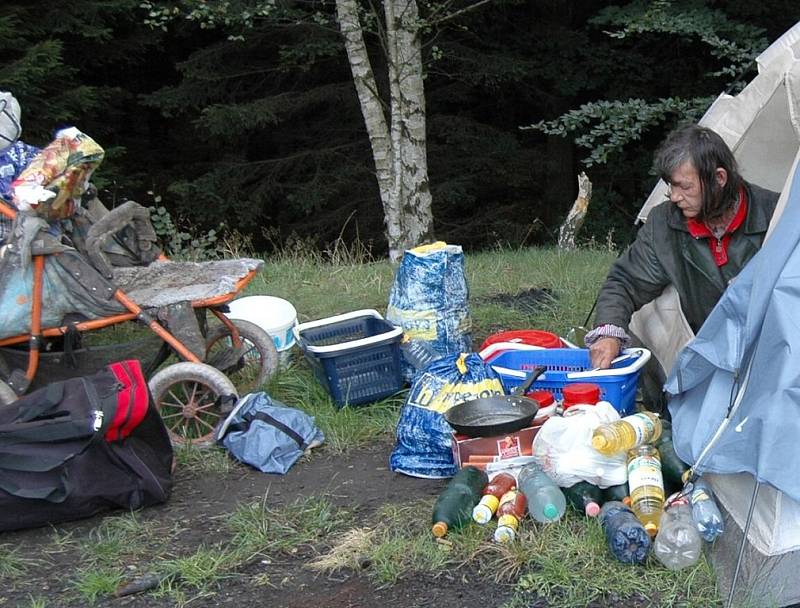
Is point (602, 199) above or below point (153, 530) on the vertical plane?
below

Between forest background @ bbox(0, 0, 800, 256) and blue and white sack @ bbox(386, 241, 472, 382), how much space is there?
6631 millimetres

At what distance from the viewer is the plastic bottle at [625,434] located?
321 centimetres

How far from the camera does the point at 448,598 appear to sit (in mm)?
2906

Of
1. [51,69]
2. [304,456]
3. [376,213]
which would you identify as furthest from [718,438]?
[376,213]

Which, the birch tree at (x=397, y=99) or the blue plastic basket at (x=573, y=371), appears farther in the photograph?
the birch tree at (x=397, y=99)

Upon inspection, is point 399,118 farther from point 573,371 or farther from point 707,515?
point 707,515

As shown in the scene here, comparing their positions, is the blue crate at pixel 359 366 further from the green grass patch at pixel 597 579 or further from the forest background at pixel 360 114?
the forest background at pixel 360 114

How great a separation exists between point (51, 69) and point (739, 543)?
886 cm

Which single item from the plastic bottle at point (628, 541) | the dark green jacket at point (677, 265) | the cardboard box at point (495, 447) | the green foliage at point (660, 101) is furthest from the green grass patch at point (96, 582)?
the green foliage at point (660, 101)

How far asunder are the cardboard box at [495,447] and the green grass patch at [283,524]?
49 centimetres

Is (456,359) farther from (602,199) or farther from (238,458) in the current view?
(602,199)

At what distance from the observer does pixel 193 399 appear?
13.9 ft

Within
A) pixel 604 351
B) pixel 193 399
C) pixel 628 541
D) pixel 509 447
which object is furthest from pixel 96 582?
pixel 604 351

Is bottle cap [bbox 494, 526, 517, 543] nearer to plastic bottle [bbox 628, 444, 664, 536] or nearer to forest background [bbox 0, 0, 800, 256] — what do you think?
plastic bottle [bbox 628, 444, 664, 536]
